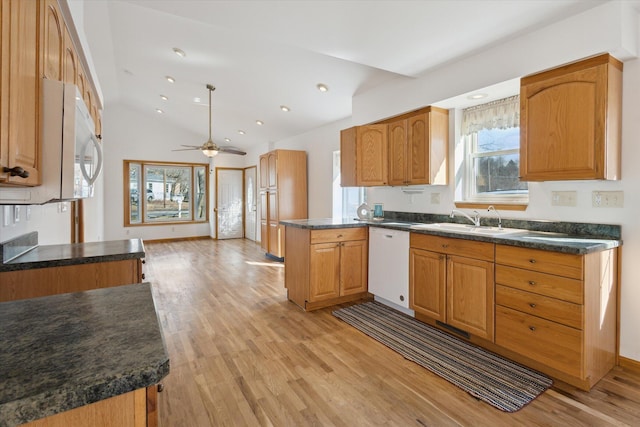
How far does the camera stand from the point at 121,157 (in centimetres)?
814

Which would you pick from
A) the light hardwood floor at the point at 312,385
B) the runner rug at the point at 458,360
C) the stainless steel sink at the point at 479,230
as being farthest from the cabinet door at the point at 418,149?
the light hardwood floor at the point at 312,385

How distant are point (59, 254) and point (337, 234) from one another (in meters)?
2.38

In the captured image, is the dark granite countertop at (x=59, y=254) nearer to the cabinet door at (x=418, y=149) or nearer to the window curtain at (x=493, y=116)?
the cabinet door at (x=418, y=149)

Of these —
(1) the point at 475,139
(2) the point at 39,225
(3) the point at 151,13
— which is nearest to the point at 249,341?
(2) the point at 39,225

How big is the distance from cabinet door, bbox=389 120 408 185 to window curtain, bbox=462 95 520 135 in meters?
0.61

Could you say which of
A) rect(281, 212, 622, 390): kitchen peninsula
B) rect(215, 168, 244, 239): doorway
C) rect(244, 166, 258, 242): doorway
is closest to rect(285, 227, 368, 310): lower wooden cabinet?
rect(281, 212, 622, 390): kitchen peninsula

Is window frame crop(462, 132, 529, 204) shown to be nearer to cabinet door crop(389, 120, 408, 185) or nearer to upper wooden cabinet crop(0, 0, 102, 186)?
cabinet door crop(389, 120, 408, 185)

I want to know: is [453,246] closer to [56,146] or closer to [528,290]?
[528,290]

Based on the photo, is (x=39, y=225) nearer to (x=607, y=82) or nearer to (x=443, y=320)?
(x=443, y=320)

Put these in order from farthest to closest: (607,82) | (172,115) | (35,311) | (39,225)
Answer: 1. (172,115)
2. (39,225)
3. (607,82)
4. (35,311)

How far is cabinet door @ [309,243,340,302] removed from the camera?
11.4 ft

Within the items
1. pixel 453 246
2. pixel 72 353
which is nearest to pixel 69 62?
pixel 72 353

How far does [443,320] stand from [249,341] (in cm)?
169

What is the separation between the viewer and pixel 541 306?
2162 mm
